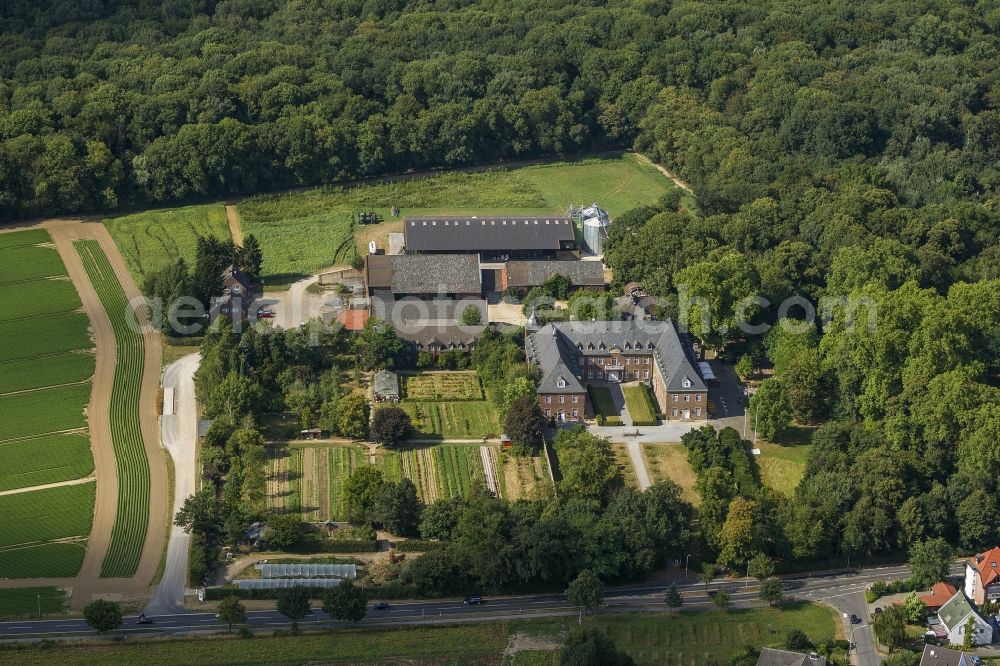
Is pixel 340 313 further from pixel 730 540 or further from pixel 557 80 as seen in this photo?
pixel 557 80

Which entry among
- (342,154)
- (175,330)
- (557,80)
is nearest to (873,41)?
(557,80)

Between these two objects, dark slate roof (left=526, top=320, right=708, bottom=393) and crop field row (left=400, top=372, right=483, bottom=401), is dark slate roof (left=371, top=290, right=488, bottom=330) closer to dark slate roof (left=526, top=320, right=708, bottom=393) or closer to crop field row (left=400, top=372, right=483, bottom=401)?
crop field row (left=400, top=372, right=483, bottom=401)

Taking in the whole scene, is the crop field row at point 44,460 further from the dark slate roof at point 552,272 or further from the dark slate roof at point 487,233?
the dark slate roof at point 487,233

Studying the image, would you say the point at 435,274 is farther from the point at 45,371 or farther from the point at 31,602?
the point at 31,602

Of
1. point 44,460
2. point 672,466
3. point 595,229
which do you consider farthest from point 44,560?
point 595,229

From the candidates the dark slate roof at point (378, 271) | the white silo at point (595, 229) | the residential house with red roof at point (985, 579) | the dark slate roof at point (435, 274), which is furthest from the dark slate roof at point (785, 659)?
the white silo at point (595, 229)

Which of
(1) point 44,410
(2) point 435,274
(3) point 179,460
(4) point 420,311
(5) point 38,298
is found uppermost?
(5) point 38,298

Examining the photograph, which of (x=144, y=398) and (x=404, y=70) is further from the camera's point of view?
(x=404, y=70)
